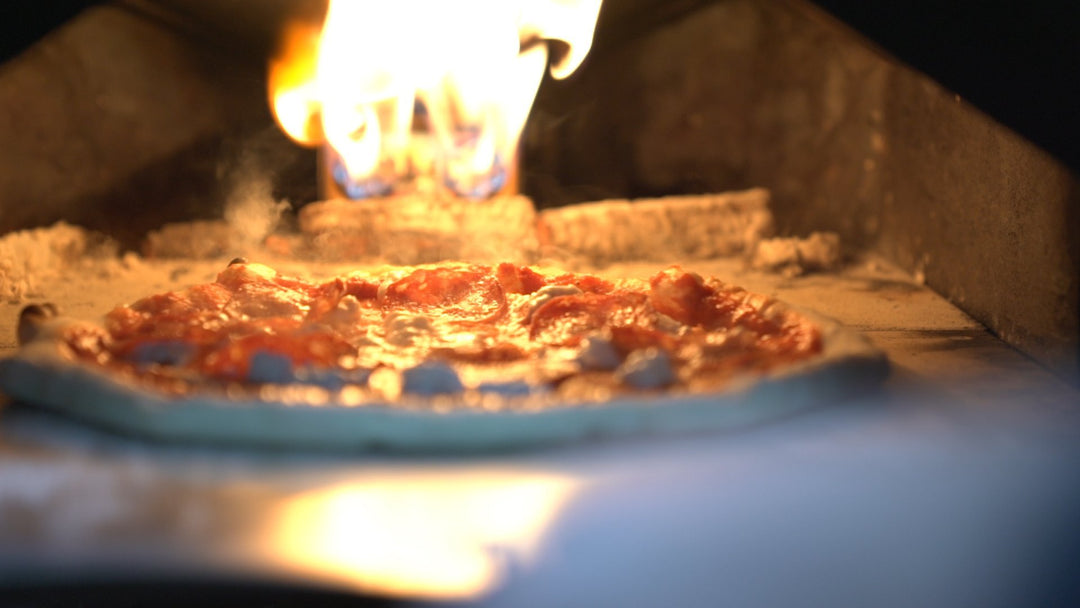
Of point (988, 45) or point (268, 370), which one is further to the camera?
point (988, 45)

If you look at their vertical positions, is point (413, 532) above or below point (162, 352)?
below

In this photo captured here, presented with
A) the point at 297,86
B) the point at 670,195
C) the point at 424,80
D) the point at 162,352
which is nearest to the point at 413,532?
the point at 162,352

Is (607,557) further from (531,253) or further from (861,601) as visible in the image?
(531,253)

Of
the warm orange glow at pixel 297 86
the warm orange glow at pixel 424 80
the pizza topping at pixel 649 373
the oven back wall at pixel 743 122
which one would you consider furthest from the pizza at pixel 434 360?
the oven back wall at pixel 743 122

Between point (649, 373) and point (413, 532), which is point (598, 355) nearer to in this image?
point (649, 373)

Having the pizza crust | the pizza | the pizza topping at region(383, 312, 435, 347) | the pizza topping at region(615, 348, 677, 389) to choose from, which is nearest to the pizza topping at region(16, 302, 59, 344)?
the pizza

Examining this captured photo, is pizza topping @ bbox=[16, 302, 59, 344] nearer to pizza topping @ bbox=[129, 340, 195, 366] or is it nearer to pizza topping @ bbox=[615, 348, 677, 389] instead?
pizza topping @ bbox=[129, 340, 195, 366]
